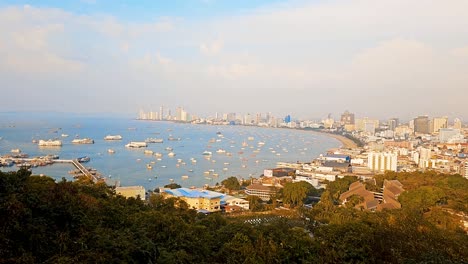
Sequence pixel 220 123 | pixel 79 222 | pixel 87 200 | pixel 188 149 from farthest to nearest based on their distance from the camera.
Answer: pixel 220 123 < pixel 188 149 < pixel 87 200 < pixel 79 222

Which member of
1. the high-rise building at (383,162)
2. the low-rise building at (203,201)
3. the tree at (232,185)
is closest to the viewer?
the low-rise building at (203,201)

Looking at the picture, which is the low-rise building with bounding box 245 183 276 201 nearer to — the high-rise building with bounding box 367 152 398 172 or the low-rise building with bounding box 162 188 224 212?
the low-rise building with bounding box 162 188 224 212

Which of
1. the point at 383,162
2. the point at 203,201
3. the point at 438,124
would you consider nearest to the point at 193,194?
the point at 203,201

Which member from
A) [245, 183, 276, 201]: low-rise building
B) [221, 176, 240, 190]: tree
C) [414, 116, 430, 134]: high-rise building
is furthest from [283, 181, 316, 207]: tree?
[414, 116, 430, 134]: high-rise building

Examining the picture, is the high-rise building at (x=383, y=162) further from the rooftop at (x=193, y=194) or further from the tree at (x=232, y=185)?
the rooftop at (x=193, y=194)

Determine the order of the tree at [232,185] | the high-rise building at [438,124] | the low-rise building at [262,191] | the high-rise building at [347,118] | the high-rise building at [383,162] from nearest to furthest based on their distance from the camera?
the low-rise building at [262,191], the tree at [232,185], the high-rise building at [383,162], the high-rise building at [438,124], the high-rise building at [347,118]

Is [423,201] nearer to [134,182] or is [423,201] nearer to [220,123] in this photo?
[134,182]

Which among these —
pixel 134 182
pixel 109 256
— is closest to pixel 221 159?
pixel 134 182

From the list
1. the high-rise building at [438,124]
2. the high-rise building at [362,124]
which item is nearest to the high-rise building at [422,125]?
the high-rise building at [438,124]
